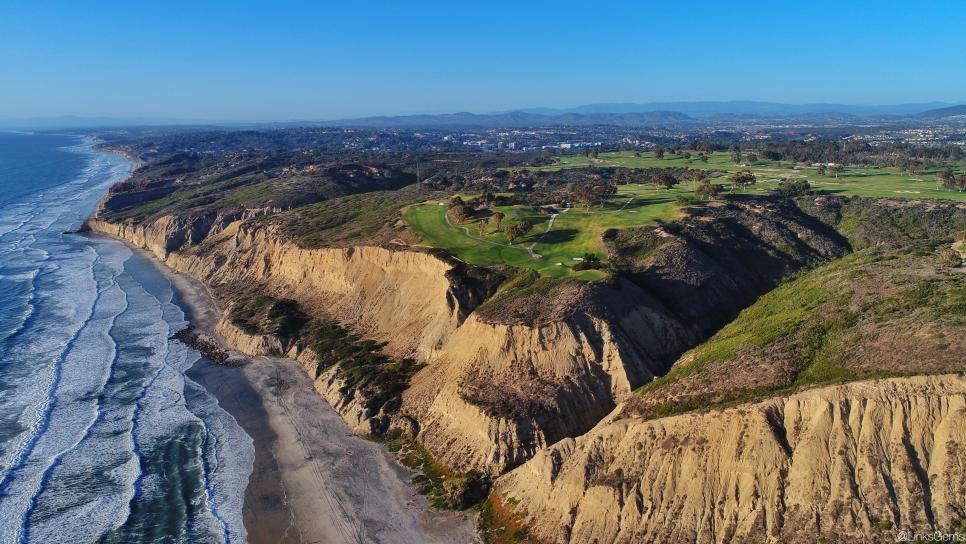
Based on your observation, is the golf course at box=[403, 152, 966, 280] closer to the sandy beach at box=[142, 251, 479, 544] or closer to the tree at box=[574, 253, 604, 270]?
the tree at box=[574, 253, 604, 270]

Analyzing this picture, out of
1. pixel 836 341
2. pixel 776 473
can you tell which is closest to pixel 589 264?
pixel 836 341

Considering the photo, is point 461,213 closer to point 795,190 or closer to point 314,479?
point 314,479

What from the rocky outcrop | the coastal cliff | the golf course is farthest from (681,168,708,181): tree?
the rocky outcrop

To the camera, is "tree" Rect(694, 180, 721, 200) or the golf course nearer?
the golf course

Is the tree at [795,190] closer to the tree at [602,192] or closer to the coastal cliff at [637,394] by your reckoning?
the coastal cliff at [637,394]

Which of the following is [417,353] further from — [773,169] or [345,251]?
[773,169]
